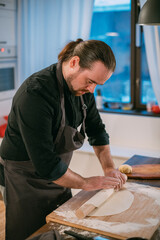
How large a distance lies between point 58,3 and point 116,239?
8.93ft

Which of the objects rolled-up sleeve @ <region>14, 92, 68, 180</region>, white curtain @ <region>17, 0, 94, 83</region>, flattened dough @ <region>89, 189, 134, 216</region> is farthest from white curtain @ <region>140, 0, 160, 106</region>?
rolled-up sleeve @ <region>14, 92, 68, 180</region>

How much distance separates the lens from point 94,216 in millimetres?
1426

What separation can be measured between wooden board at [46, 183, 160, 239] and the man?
0.12 metres

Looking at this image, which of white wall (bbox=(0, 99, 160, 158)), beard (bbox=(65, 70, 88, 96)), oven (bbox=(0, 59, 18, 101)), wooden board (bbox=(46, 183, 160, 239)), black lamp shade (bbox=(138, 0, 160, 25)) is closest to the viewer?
wooden board (bbox=(46, 183, 160, 239))

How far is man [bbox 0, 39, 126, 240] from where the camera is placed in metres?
1.42

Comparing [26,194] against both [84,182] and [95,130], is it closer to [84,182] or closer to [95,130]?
[84,182]

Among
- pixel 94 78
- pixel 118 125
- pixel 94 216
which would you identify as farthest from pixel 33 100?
pixel 118 125

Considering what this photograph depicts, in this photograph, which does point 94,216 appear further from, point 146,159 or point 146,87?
point 146,87

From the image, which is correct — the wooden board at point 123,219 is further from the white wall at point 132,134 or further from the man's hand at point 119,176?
the white wall at point 132,134

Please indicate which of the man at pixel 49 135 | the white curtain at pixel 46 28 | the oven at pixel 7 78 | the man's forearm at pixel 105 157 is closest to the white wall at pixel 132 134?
the white curtain at pixel 46 28

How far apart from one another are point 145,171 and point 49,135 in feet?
2.39

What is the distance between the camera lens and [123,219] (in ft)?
4.59

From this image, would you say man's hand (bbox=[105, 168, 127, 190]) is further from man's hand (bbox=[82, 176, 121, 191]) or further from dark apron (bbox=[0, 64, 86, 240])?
dark apron (bbox=[0, 64, 86, 240])

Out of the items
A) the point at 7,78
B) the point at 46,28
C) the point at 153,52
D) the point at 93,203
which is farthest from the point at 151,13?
the point at 7,78
